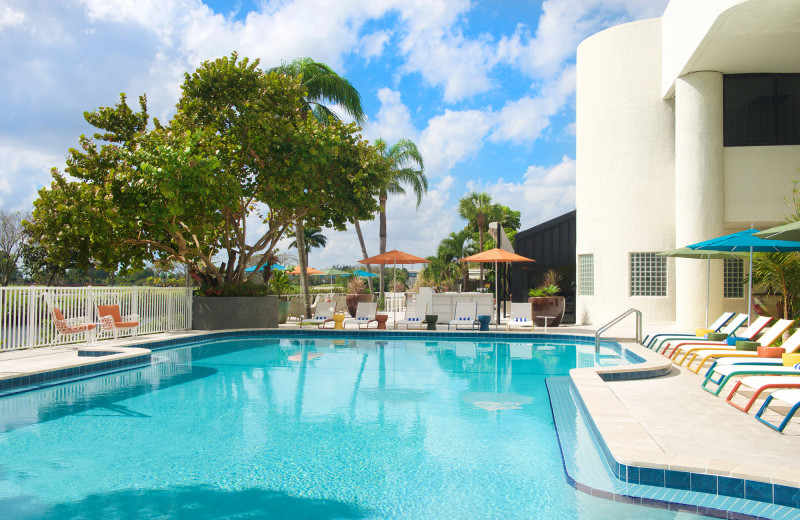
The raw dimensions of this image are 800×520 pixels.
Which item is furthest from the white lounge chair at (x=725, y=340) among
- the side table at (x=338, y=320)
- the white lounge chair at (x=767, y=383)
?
the side table at (x=338, y=320)

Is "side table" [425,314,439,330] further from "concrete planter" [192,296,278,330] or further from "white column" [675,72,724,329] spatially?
"white column" [675,72,724,329]

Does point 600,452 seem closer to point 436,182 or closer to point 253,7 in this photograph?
point 253,7

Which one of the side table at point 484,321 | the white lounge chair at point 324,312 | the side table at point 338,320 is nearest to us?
the side table at point 484,321

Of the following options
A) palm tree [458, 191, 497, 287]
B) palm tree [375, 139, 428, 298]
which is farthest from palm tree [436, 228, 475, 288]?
palm tree [375, 139, 428, 298]

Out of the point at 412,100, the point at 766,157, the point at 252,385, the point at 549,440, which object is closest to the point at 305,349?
the point at 252,385

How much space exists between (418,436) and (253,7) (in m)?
13.7

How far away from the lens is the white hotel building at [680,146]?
13.3 m

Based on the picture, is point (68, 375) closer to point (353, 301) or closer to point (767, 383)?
point (767, 383)

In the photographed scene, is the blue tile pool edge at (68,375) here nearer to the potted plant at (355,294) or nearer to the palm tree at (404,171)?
the potted plant at (355,294)

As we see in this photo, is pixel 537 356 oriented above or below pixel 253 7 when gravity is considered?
below

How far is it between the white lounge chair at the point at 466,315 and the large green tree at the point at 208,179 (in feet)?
12.4

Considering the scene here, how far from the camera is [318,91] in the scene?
816 inches

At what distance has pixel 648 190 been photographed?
52.2ft

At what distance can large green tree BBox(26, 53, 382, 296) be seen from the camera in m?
12.5
